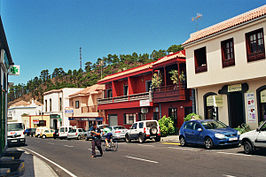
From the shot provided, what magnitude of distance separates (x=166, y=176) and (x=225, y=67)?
1397 centimetres

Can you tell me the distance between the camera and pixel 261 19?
1803 cm

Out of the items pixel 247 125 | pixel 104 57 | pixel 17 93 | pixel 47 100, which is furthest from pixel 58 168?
pixel 17 93

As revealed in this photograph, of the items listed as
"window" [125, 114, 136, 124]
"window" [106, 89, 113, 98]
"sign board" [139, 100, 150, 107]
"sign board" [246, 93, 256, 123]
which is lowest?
"window" [125, 114, 136, 124]

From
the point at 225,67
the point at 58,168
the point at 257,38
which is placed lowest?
the point at 58,168

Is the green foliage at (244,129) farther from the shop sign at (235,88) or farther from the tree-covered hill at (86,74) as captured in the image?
the tree-covered hill at (86,74)

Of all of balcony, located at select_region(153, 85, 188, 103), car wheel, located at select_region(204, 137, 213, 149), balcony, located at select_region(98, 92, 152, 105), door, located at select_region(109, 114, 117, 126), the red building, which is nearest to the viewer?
car wheel, located at select_region(204, 137, 213, 149)

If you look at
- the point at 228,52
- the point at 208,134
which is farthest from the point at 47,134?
the point at 208,134

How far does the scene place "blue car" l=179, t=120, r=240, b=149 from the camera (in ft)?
47.9

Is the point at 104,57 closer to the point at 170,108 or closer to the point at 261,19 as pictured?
the point at 170,108

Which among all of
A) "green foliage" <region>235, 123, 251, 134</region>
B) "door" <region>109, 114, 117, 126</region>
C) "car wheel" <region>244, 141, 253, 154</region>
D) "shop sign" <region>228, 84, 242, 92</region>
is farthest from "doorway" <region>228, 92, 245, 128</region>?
"door" <region>109, 114, 117, 126</region>

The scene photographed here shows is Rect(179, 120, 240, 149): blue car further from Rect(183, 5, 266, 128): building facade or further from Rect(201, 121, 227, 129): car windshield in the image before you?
Rect(183, 5, 266, 128): building facade

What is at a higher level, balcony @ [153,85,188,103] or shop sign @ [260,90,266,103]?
balcony @ [153,85,188,103]

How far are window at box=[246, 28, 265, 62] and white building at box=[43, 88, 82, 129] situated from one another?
39.9 m

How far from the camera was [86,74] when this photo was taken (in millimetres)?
109062
